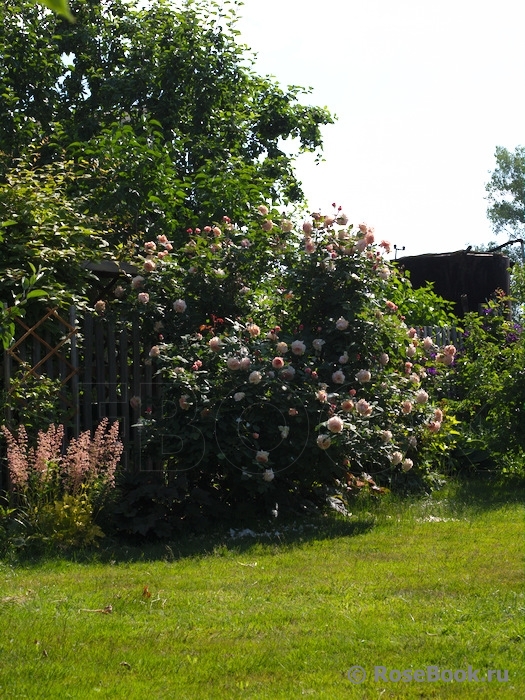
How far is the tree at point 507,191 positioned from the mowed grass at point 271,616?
147 feet

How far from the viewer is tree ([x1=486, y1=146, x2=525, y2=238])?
49144 mm

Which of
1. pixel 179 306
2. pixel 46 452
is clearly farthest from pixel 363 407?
pixel 46 452

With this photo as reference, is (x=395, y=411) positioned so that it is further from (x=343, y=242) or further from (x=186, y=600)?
(x=186, y=600)

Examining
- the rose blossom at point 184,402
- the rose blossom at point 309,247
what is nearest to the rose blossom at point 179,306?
the rose blossom at point 184,402

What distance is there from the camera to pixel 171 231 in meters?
10.6

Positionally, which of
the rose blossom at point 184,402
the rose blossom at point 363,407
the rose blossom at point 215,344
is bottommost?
the rose blossom at point 363,407

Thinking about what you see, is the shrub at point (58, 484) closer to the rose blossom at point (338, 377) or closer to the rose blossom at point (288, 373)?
the rose blossom at point (288, 373)

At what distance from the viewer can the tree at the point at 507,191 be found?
49144mm

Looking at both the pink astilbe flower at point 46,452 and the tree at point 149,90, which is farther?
the tree at point 149,90

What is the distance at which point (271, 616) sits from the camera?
4.62m

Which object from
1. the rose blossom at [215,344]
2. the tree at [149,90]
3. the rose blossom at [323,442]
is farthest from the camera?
the tree at [149,90]

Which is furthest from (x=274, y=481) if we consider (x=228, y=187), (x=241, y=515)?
(x=228, y=187)

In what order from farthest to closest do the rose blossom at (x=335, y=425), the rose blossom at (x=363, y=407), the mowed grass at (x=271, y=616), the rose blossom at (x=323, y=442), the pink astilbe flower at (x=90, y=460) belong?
1. the rose blossom at (x=363, y=407)
2. the rose blossom at (x=323, y=442)
3. the rose blossom at (x=335, y=425)
4. the pink astilbe flower at (x=90, y=460)
5. the mowed grass at (x=271, y=616)

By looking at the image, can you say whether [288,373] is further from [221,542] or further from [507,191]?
[507,191]
